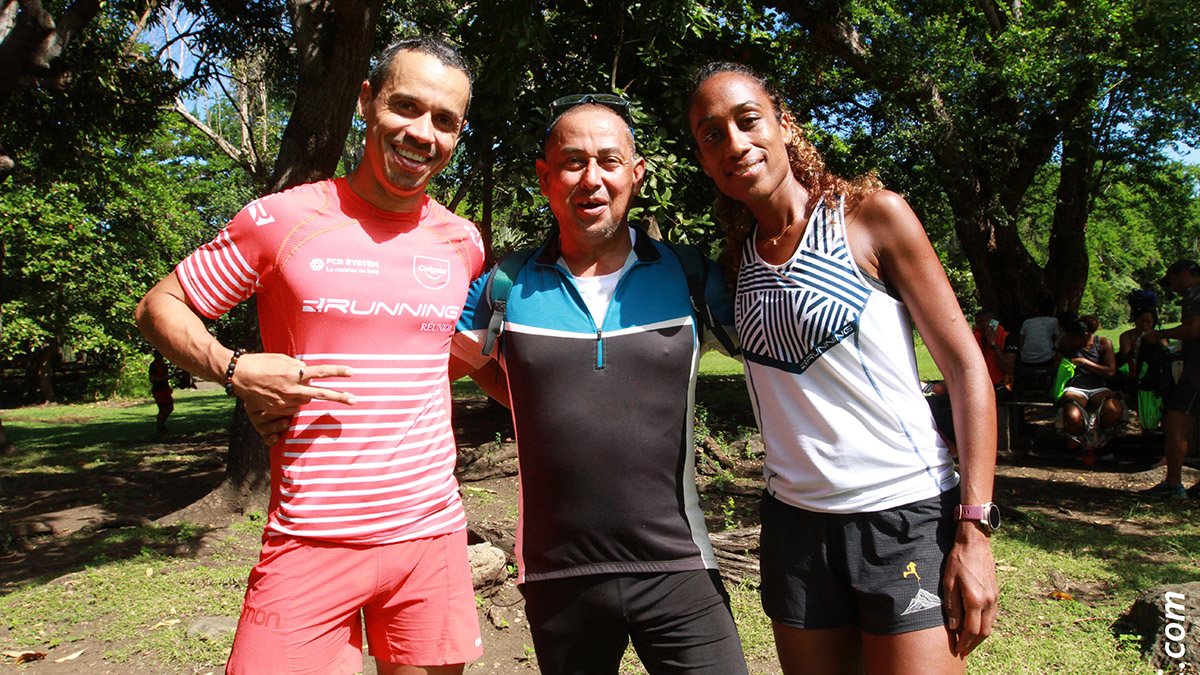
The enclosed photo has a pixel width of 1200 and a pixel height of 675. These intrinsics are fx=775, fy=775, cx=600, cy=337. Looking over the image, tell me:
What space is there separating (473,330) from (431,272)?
8.0 inches

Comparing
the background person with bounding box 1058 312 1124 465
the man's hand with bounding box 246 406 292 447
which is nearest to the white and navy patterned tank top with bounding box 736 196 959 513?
the man's hand with bounding box 246 406 292 447

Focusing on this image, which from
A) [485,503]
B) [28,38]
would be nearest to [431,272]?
[485,503]

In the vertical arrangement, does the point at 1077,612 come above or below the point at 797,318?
below

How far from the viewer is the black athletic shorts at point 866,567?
180cm

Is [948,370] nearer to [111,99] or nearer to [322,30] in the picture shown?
[322,30]

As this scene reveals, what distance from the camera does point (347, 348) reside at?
2035mm

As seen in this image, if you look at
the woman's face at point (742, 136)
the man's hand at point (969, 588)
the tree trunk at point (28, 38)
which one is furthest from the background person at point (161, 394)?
the man's hand at point (969, 588)

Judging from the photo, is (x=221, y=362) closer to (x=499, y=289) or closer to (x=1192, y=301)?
(x=499, y=289)

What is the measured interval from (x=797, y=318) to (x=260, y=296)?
1.46 metres

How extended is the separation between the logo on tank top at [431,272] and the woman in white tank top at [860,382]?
2.79 feet

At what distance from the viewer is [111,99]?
8539mm

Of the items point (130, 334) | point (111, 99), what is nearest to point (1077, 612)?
point (111, 99)

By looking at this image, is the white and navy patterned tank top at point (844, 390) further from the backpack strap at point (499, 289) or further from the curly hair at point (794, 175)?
the backpack strap at point (499, 289)

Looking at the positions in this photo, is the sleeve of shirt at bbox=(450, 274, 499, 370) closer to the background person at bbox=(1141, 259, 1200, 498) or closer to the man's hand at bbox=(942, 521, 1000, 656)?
the man's hand at bbox=(942, 521, 1000, 656)
